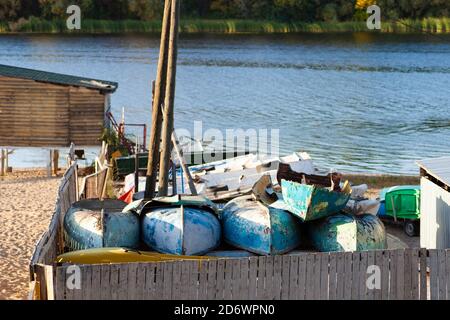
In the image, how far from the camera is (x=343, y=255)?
1527 cm

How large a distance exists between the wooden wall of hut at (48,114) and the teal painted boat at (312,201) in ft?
58.8

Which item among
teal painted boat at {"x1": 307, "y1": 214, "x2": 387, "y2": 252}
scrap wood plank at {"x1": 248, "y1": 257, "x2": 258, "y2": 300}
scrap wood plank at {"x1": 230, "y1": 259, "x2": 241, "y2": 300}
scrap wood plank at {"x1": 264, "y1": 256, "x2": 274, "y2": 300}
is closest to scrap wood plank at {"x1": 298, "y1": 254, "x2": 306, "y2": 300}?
scrap wood plank at {"x1": 264, "y1": 256, "x2": 274, "y2": 300}

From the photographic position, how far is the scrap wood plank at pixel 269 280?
1503cm

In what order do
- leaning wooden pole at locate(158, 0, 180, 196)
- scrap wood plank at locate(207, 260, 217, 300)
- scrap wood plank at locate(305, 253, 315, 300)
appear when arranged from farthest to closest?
1. leaning wooden pole at locate(158, 0, 180, 196)
2. scrap wood plank at locate(305, 253, 315, 300)
3. scrap wood plank at locate(207, 260, 217, 300)

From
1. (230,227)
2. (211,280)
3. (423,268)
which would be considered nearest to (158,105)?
(230,227)

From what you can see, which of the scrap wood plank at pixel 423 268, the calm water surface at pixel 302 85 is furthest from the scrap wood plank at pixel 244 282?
the calm water surface at pixel 302 85

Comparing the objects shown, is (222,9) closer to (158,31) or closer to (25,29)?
(158,31)

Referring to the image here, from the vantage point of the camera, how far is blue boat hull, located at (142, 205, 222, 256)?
720 inches

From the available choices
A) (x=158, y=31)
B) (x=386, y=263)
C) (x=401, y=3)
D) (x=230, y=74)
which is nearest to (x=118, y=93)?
(x=230, y=74)

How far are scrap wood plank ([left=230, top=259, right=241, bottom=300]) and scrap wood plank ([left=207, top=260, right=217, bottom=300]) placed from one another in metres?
0.25

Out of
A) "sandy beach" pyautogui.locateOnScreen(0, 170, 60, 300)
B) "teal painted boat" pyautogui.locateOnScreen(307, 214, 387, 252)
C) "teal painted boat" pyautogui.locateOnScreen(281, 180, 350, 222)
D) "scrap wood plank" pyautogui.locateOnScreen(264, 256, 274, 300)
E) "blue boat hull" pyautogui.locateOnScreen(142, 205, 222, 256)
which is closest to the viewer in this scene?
"scrap wood plank" pyautogui.locateOnScreen(264, 256, 274, 300)

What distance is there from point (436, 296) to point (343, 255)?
4.87ft

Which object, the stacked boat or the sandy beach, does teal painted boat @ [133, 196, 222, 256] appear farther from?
the sandy beach

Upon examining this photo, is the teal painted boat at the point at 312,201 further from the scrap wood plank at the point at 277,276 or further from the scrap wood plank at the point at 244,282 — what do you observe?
the scrap wood plank at the point at 244,282
